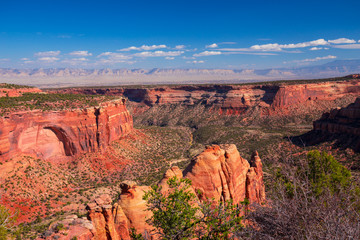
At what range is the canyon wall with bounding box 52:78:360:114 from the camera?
11131 cm

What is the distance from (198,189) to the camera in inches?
811

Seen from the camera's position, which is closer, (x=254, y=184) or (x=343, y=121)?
A: (x=254, y=184)

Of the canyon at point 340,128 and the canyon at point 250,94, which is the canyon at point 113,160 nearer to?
the canyon at point 340,128

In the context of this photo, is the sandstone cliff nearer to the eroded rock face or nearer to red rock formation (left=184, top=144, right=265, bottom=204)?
red rock formation (left=184, top=144, right=265, bottom=204)

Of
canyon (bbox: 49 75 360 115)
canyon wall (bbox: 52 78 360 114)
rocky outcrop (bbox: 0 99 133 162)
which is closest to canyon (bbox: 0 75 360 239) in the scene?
rocky outcrop (bbox: 0 99 133 162)

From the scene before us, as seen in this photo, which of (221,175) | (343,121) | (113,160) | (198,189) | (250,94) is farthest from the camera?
(250,94)

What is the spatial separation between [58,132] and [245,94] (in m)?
94.2

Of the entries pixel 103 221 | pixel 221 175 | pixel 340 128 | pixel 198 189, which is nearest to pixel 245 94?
→ pixel 340 128

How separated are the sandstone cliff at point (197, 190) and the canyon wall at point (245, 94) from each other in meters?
86.2

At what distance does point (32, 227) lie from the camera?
30172 mm

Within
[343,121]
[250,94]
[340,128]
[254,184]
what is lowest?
[254,184]

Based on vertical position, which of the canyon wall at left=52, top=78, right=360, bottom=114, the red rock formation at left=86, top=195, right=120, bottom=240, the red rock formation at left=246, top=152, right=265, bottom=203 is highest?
the canyon wall at left=52, top=78, right=360, bottom=114

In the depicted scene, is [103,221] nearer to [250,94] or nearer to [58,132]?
[58,132]

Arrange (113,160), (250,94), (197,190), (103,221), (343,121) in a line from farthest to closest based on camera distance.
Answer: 1. (250,94)
2. (343,121)
3. (113,160)
4. (197,190)
5. (103,221)
